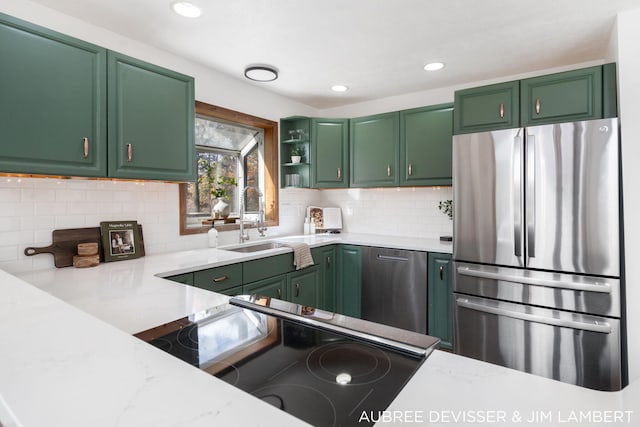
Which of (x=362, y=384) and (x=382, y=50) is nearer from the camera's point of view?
(x=362, y=384)

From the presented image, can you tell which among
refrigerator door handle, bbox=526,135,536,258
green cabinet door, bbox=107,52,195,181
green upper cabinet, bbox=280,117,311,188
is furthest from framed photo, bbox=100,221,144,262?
refrigerator door handle, bbox=526,135,536,258

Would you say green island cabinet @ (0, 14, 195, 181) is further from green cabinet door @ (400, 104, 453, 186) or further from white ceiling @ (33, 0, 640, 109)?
green cabinet door @ (400, 104, 453, 186)

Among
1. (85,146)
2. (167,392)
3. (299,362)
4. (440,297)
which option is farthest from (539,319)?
(85,146)

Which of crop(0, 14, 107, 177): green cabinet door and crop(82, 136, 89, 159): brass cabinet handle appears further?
crop(82, 136, 89, 159): brass cabinet handle

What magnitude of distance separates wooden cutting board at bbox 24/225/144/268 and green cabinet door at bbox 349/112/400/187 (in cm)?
242

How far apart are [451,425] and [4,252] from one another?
93.7 inches

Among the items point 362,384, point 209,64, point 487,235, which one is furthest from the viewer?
point 209,64

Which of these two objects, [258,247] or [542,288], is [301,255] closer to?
[258,247]

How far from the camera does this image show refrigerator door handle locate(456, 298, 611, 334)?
2033 mm

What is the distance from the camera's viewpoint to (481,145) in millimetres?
2398

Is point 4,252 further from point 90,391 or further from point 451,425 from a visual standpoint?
point 451,425

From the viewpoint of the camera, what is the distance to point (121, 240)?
230 centimetres

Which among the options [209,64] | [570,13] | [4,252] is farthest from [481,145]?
[4,252]

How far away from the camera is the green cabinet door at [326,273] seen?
3.20m
